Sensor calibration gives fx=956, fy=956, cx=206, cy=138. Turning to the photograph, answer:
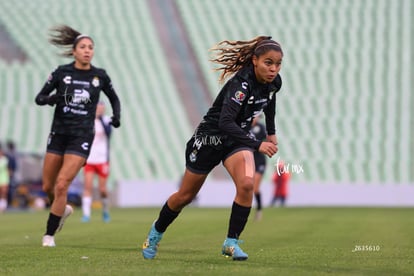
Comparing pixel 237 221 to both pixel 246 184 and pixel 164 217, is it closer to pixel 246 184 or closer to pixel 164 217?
pixel 246 184

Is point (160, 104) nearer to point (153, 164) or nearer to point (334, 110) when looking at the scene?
point (153, 164)

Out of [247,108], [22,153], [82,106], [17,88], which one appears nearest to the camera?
[247,108]

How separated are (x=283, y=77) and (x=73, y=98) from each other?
26.8 metres

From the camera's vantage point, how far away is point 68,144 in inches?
444

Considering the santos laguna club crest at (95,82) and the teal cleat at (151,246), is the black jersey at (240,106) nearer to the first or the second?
the teal cleat at (151,246)

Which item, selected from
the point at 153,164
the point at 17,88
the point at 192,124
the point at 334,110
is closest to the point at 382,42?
the point at 334,110

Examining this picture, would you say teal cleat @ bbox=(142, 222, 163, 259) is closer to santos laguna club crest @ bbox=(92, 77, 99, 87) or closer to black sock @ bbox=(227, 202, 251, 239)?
black sock @ bbox=(227, 202, 251, 239)

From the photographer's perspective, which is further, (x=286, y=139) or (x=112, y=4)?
(x=112, y=4)

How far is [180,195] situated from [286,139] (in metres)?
26.5

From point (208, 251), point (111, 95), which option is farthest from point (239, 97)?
point (111, 95)

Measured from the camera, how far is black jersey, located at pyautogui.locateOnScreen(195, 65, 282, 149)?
854 cm

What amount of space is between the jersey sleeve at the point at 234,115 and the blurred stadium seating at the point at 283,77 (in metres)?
24.5

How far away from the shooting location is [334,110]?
3641 centimetres

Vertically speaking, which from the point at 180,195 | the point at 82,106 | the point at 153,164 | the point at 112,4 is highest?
the point at 112,4
